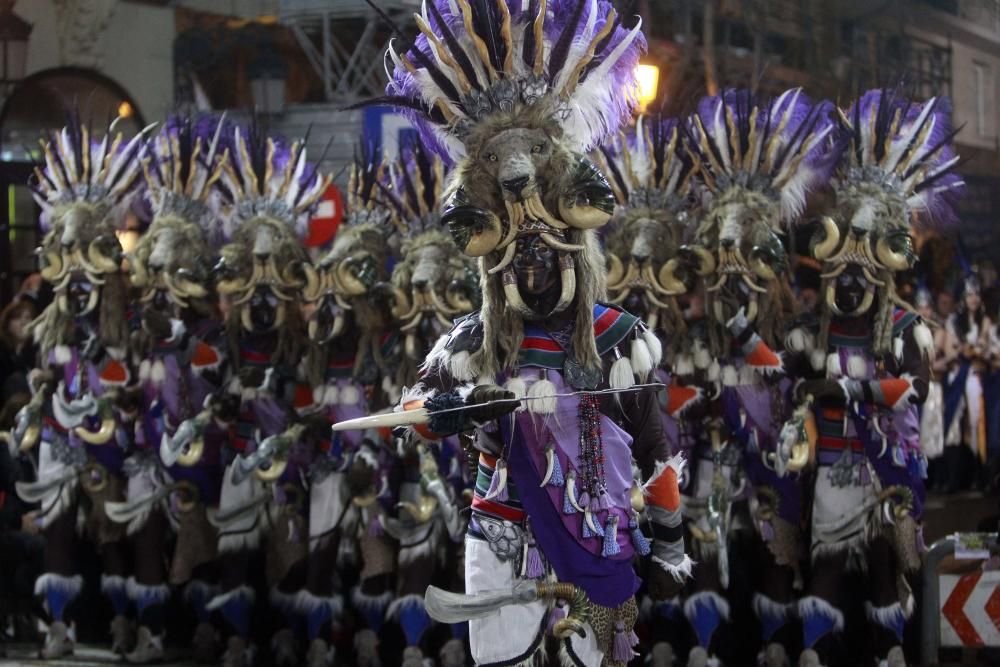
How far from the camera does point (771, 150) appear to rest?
8.30 metres

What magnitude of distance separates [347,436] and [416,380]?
1.96 ft

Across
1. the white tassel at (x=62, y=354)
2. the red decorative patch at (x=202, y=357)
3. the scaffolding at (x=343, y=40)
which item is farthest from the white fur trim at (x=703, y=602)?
the scaffolding at (x=343, y=40)

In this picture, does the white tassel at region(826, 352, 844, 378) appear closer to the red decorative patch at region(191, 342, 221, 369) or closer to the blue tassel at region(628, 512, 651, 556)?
the blue tassel at region(628, 512, 651, 556)

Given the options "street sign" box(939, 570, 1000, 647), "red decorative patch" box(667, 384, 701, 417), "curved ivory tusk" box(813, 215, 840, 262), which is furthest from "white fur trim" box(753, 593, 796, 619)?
→ "curved ivory tusk" box(813, 215, 840, 262)

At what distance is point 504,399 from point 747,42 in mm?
10559

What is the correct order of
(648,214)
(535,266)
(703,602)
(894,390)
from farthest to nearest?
1. (648,214)
2. (703,602)
3. (894,390)
4. (535,266)

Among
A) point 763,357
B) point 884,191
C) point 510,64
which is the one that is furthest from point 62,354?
point 510,64

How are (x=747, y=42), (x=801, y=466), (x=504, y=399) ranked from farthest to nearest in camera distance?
(x=747, y=42) < (x=801, y=466) < (x=504, y=399)

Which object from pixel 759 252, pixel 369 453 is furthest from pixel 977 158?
pixel 369 453

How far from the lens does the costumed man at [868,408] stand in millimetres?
→ 7871

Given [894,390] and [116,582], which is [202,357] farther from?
[894,390]

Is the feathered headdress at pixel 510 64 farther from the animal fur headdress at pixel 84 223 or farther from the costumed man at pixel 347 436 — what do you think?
the animal fur headdress at pixel 84 223

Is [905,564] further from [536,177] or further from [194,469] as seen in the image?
[194,469]

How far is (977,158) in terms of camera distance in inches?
526
